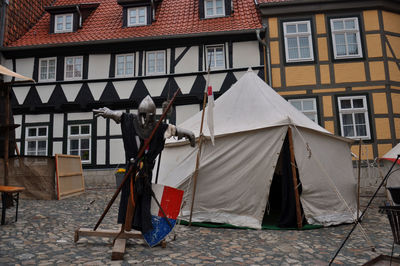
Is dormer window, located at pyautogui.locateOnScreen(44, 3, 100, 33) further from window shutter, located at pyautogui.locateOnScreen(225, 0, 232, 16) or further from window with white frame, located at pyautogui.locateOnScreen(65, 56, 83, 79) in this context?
window shutter, located at pyautogui.locateOnScreen(225, 0, 232, 16)

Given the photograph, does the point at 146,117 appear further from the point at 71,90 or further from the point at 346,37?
the point at 346,37

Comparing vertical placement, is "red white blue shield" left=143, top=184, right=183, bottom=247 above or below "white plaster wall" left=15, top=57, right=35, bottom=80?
below

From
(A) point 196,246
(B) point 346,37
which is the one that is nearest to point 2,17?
(A) point 196,246

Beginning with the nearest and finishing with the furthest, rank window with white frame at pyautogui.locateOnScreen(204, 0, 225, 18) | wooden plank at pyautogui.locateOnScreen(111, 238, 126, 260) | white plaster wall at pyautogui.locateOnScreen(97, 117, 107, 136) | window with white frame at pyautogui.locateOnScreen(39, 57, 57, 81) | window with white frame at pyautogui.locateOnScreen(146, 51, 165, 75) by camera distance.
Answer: wooden plank at pyautogui.locateOnScreen(111, 238, 126, 260)
white plaster wall at pyautogui.locateOnScreen(97, 117, 107, 136)
window with white frame at pyautogui.locateOnScreen(146, 51, 165, 75)
window with white frame at pyautogui.locateOnScreen(39, 57, 57, 81)
window with white frame at pyautogui.locateOnScreen(204, 0, 225, 18)

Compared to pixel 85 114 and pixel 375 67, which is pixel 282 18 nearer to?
pixel 375 67

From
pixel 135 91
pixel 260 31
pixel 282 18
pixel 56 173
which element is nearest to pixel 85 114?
pixel 135 91

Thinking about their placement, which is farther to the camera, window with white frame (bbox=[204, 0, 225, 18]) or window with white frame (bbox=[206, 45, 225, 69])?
window with white frame (bbox=[204, 0, 225, 18])

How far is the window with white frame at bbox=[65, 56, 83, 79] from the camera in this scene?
32.4 feet

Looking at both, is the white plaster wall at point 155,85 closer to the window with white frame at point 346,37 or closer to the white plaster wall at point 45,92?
the white plaster wall at point 45,92

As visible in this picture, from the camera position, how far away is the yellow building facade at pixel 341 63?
28.8 ft

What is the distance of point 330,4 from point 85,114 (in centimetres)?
862

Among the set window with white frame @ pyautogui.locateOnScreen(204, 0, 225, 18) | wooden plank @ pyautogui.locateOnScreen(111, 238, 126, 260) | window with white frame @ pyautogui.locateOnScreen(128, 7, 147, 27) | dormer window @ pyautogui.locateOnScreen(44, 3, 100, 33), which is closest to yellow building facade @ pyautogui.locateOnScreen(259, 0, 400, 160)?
window with white frame @ pyautogui.locateOnScreen(204, 0, 225, 18)

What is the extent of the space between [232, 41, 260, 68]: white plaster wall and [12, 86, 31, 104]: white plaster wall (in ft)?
22.9

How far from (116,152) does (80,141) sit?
1.34 m
